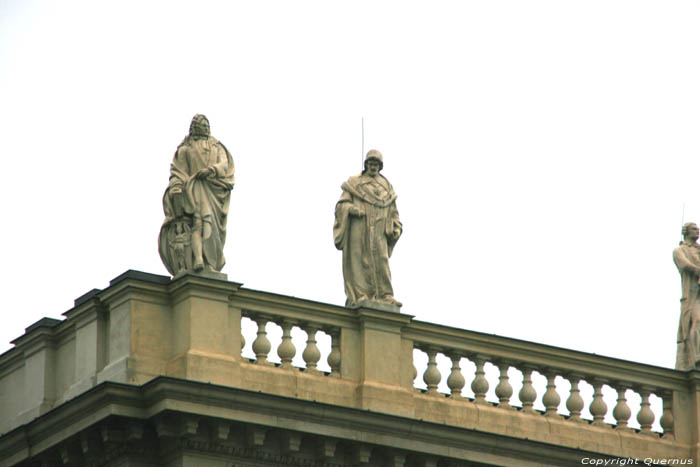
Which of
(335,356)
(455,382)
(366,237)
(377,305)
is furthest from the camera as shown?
(455,382)

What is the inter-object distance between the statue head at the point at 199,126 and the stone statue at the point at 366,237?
2.24 m

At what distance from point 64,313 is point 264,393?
3.45 m

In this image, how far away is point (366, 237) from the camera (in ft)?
116

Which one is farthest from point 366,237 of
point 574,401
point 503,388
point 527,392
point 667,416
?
point 667,416

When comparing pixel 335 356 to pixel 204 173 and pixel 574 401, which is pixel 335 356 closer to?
pixel 204 173

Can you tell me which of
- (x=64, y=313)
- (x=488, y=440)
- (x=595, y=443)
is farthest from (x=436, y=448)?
(x=64, y=313)

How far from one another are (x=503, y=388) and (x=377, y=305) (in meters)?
2.39

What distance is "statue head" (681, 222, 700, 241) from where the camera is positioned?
38.6 m

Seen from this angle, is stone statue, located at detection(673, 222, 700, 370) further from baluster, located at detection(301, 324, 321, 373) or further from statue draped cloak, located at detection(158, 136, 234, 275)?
statue draped cloak, located at detection(158, 136, 234, 275)

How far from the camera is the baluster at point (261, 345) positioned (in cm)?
3397

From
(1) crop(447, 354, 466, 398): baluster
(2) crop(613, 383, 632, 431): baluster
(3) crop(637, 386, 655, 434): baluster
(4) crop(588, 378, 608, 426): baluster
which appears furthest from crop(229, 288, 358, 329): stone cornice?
(3) crop(637, 386, 655, 434): baluster

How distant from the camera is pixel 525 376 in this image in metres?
36.2

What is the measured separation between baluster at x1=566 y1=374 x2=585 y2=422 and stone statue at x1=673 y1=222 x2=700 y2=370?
2.03 meters

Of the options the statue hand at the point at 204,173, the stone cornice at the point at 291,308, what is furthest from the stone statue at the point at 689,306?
the statue hand at the point at 204,173
